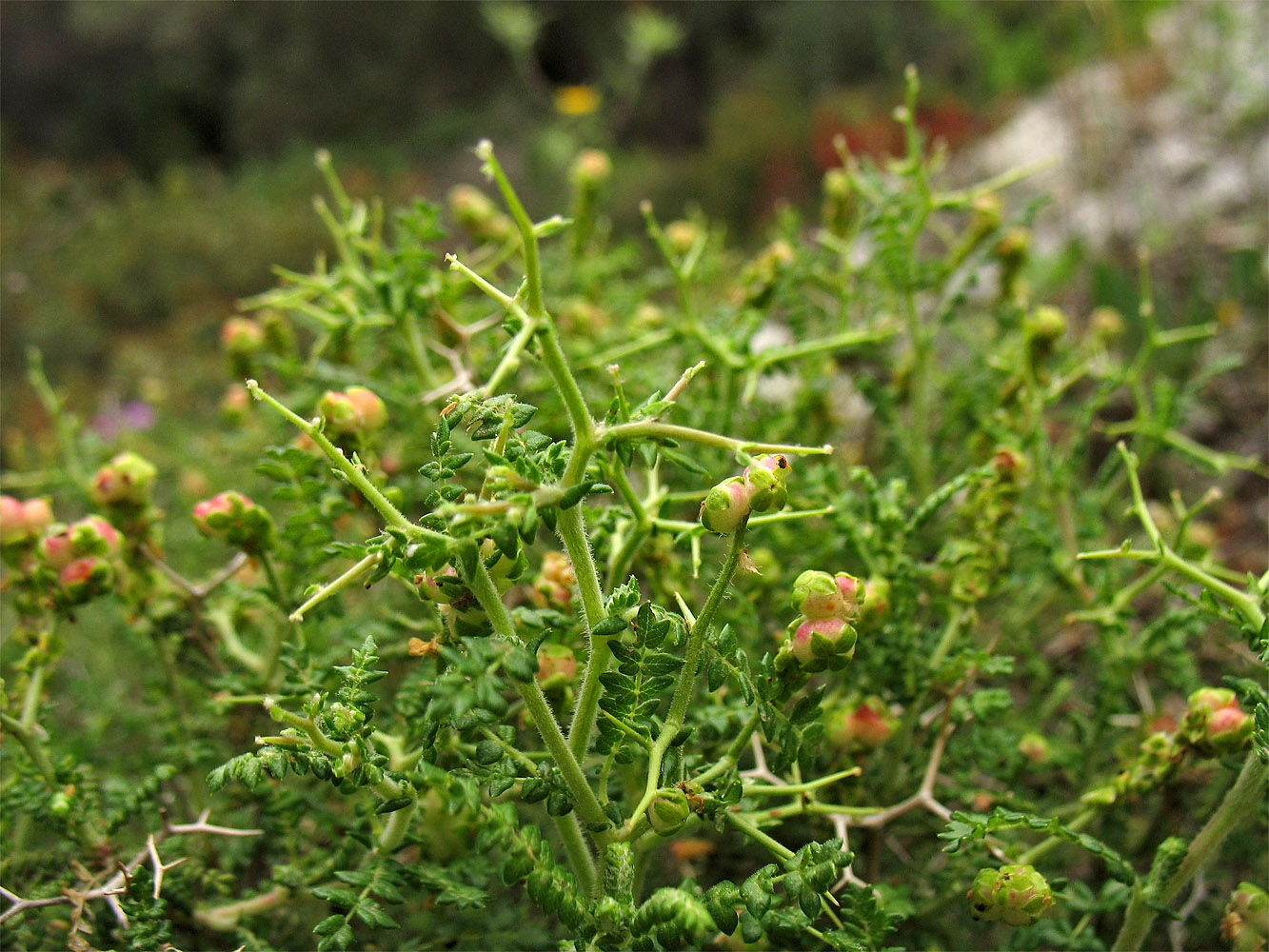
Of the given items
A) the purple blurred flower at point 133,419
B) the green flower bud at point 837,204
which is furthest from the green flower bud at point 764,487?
the purple blurred flower at point 133,419

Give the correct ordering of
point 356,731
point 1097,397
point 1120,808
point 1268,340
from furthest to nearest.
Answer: point 1268,340, point 1097,397, point 1120,808, point 356,731

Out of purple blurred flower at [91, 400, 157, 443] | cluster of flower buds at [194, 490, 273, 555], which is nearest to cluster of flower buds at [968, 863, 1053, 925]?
cluster of flower buds at [194, 490, 273, 555]

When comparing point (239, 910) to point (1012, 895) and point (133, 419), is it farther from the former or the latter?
point (133, 419)

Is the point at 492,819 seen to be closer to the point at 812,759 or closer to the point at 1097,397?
the point at 812,759

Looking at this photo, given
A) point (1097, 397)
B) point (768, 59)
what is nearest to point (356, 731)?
point (1097, 397)

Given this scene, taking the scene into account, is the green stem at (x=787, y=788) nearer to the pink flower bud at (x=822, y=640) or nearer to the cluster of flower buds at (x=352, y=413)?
the pink flower bud at (x=822, y=640)

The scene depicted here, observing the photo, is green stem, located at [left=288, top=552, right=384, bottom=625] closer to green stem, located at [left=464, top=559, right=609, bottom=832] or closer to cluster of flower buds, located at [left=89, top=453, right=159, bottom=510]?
green stem, located at [left=464, top=559, right=609, bottom=832]

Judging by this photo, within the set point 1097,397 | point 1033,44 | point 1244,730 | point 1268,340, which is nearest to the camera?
point 1244,730

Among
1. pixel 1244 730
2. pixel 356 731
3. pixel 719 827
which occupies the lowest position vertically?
pixel 1244 730
